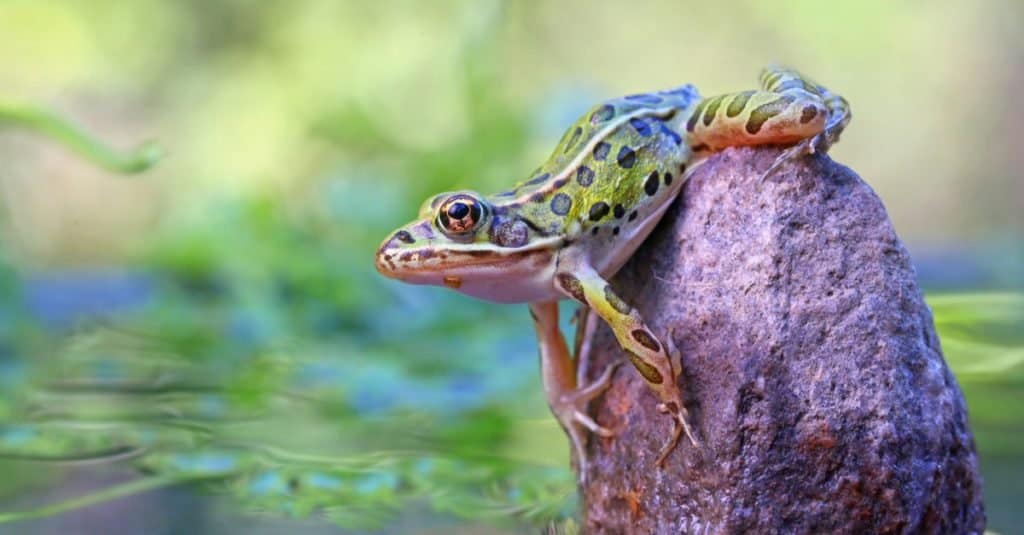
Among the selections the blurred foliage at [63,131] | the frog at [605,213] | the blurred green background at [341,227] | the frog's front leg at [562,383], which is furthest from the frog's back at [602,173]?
the blurred foliage at [63,131]

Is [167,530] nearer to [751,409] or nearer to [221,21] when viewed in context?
[751,409]

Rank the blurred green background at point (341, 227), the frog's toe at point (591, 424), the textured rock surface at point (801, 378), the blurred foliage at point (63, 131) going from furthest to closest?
the blurred foliage at point (63, 131), the blurred green background at point (341, 227), the frog's toe at point (591, 424), the textured rock surface at point (801, 378)

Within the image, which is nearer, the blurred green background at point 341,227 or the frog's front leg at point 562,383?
the frog's front leg at point 562,383

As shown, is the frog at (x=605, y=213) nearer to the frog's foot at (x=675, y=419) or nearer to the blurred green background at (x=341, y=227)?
the frog's foot at (x=675, y=419)

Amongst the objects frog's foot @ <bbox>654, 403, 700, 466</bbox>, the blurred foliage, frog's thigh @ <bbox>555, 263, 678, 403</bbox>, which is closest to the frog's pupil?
frog's thigh @ <bbox>555, 263, 678, 403</bbox>

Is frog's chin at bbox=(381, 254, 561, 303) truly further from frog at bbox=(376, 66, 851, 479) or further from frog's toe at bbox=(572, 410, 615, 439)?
frog's toe at bbox=(572, 410, 615, 439)

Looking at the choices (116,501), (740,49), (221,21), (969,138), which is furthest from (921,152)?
(116,501)

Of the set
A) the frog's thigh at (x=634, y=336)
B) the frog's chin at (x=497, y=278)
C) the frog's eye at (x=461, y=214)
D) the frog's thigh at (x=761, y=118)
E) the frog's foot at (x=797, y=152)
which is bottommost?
the frog's thigh at (x=634, y=336)
